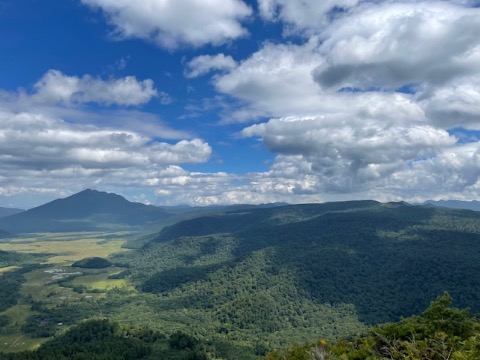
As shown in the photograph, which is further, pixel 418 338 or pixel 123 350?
pixel 123 350

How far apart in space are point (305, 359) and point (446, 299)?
1173 inches

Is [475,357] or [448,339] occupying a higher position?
[475,357]

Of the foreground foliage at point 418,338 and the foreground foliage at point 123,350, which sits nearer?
the foreground foliage at point 418,338

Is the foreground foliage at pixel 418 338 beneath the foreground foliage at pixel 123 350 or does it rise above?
above

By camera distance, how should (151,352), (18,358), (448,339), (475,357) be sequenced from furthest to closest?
(151,352) < (18,358) < (448,339) < (475,357)

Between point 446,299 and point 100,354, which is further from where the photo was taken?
point 100,354

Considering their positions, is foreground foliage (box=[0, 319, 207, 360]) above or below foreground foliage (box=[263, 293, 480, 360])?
below

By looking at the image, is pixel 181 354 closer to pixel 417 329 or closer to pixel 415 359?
pixel 417 329

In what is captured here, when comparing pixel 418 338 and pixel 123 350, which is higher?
pixel 418 338

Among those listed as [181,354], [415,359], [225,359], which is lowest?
[225,359]

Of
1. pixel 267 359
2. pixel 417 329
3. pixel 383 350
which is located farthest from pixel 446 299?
pixel 267 359

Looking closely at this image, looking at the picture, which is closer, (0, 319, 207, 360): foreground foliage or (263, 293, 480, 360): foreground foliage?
(263, 293, 480, 360): foreground foliage

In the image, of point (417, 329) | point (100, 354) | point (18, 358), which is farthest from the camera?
point (100, 354)

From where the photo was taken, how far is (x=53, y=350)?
177250 millimetres
